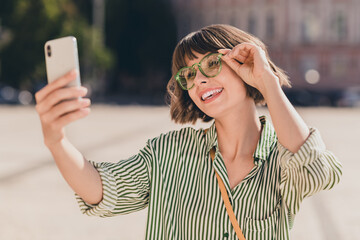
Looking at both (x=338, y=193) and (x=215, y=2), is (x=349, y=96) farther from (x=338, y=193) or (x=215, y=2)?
(x=338, y=193)

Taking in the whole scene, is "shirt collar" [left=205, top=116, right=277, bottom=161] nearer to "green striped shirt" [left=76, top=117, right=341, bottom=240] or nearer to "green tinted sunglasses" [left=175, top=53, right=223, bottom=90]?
"green striped shirt" [left=76, top=117, right=341, bottom=240]

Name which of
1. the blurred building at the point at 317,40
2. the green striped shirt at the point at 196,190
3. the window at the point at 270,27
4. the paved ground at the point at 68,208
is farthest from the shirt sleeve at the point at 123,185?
the window at the point at 270,27

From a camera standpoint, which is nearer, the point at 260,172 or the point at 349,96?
the point at 260,172

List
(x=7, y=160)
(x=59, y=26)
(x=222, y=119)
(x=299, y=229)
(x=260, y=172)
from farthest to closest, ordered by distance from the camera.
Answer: (x=59, y=26), (x=7, y=160), (x=299, y=229), (x=222, y=119), (x=260, y=172)

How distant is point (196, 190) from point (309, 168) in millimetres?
428

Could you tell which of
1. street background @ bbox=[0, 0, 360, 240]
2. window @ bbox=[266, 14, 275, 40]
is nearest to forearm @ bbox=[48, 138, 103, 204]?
street background @ bbox=[0, 0, 360, 240]

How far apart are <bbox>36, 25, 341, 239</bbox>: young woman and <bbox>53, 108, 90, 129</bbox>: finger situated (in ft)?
0.52

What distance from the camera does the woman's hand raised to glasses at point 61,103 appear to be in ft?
4.58

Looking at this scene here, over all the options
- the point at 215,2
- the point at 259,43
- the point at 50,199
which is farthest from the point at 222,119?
the point at 215,2

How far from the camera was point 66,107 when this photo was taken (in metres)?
1.40

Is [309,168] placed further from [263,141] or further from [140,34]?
[140,34]

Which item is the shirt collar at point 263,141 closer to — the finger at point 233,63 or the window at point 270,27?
the finger at point 233,63

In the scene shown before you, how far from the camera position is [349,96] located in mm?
32625

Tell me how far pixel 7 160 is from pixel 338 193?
568 centimetres
